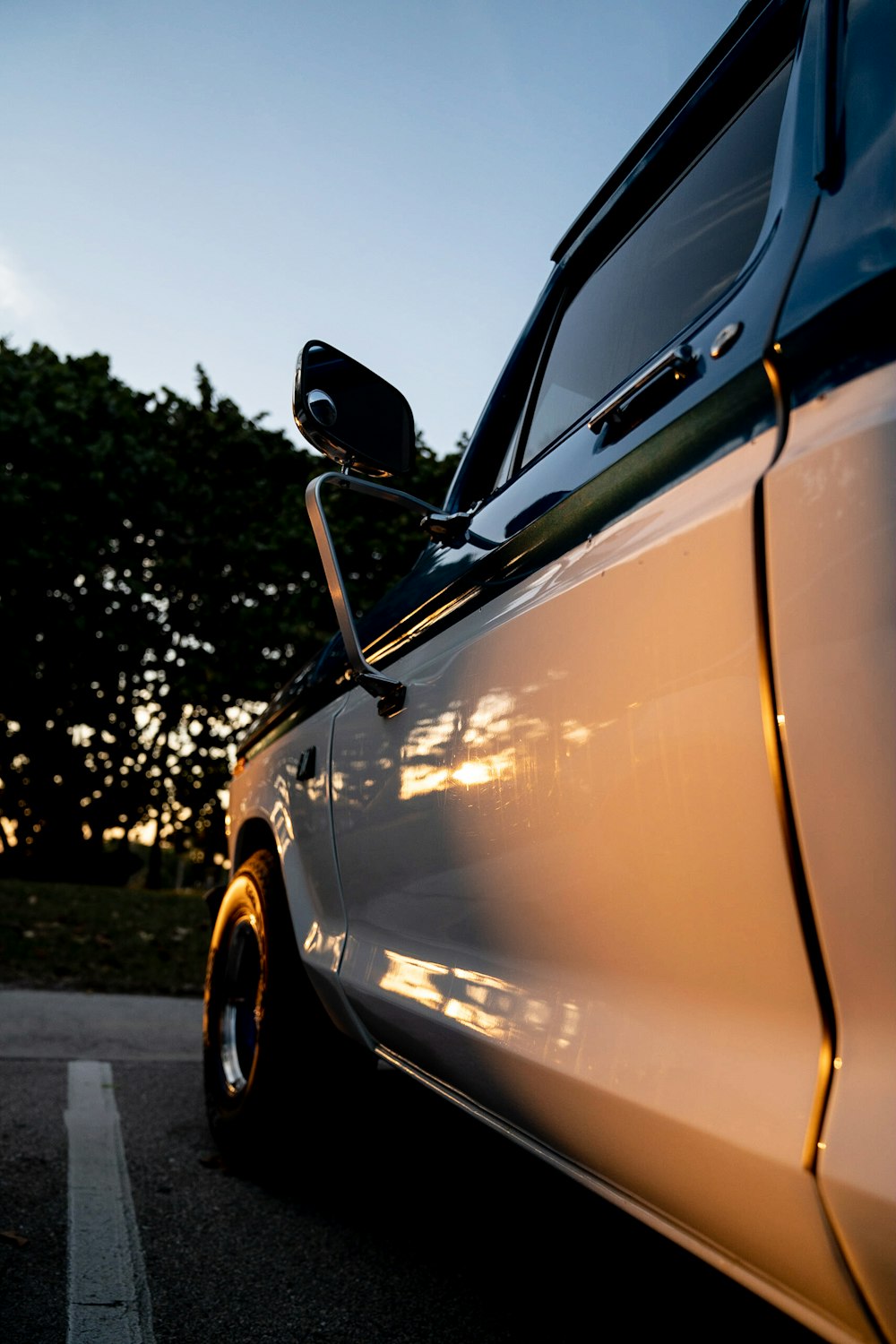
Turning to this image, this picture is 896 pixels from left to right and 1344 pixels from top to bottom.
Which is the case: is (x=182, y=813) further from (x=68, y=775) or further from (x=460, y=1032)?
(x=460, y=1032)

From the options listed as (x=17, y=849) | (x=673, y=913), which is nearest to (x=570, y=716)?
(x=673, y=913)

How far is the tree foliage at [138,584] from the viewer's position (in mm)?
15023

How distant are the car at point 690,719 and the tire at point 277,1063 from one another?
0.44 meters

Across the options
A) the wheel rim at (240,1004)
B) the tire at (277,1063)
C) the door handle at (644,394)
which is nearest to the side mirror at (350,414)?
the door handle at (644,394)

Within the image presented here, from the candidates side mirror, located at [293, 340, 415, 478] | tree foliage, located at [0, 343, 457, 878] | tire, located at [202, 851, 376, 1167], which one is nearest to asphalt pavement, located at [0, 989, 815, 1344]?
tire, located at [202, 851, 376, 1167]

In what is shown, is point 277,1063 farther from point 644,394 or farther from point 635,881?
point 644,394

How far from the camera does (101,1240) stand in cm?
206

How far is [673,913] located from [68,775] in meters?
19.6

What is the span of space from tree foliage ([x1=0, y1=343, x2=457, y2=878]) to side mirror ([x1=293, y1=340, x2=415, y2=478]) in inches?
534

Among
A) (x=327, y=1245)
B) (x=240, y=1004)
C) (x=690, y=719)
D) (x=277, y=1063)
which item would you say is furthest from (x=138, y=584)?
(x=690, y=719)

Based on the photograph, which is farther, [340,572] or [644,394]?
[340,572]

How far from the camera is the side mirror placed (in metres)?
Result: 1.83

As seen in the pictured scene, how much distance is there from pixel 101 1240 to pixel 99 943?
4880 mm

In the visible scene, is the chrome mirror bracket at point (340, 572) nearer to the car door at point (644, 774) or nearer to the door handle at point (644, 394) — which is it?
the car door at point (644, 774)
